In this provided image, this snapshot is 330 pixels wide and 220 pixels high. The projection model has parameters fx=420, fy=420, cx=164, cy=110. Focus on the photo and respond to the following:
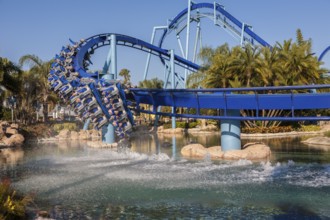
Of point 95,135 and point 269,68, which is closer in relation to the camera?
point 95,135

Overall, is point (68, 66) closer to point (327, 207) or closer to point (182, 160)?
point (182, 160)

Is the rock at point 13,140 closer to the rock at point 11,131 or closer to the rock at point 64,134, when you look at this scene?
the rock at point 11,131

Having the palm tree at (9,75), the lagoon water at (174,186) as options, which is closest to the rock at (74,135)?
the palm tree at (9,75)

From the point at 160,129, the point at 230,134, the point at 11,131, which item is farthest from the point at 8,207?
the point at 160,129

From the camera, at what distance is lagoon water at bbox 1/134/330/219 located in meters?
11.4

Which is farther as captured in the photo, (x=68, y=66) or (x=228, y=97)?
→ (x=68, y=66)

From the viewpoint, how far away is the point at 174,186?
14.8m

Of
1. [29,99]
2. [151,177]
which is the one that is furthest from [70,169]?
[29,99]

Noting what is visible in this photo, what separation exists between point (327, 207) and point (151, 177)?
7.27 m

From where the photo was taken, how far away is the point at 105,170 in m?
19.0

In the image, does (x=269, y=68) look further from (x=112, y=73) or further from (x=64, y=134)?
(x=64, y=134)

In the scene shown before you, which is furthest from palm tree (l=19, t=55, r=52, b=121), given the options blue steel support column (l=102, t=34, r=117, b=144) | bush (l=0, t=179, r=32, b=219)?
bush (l=0, t=179, r=32, b=219)

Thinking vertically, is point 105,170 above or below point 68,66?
below

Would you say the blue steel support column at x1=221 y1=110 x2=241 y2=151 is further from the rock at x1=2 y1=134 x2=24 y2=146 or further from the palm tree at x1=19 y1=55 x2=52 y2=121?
the palm tree at x1=19 y1=55 x2=52 y2=121
